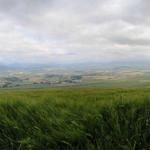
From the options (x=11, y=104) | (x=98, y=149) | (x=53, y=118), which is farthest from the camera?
(x=11, y=104)

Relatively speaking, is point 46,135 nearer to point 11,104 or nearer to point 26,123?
point 26,123

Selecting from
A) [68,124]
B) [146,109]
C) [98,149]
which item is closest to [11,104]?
[68,124]

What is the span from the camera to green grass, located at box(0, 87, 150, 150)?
396 cm

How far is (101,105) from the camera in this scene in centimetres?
464

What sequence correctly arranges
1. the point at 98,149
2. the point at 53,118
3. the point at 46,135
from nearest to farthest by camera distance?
the point at 98,149 < the point at 46,135 < the point at 53,118

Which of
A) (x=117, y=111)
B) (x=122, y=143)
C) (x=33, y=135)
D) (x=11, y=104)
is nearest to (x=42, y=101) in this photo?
(x=11, y=104)

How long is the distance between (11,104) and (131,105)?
2.37m

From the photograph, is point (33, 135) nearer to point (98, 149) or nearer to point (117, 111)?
point (98, 149)

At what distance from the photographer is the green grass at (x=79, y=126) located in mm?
3957

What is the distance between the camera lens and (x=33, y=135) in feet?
14.2

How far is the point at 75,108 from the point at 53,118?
1.47 ft

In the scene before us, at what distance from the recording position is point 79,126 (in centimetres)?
418

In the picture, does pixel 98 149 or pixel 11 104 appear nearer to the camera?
pixel 98 149

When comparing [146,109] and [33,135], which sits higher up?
[146,109]
